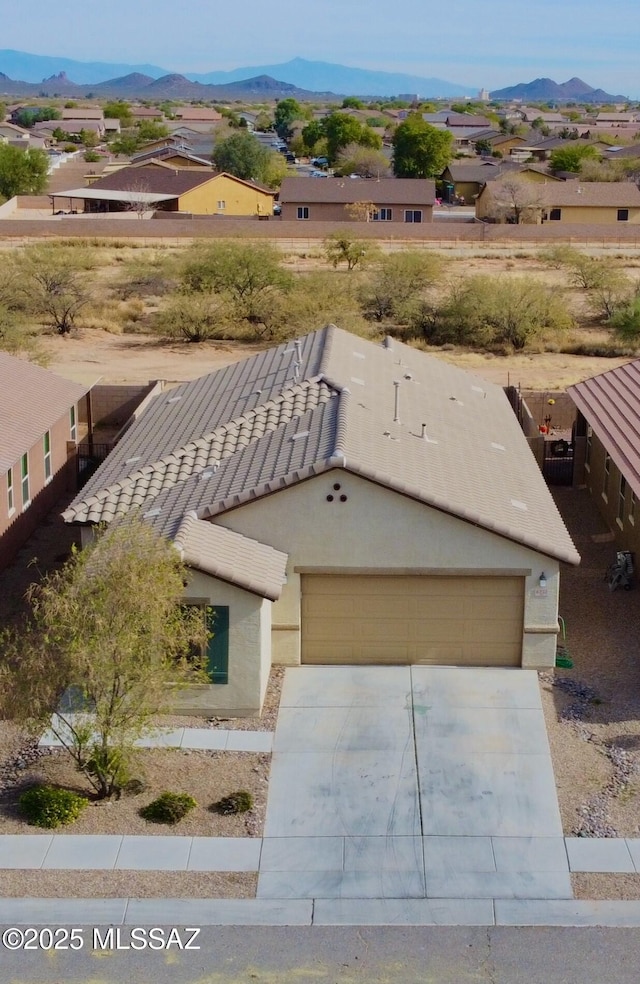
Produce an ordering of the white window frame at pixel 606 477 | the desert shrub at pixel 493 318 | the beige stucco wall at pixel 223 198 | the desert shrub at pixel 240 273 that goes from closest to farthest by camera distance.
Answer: the white window frame at pixel 606 477, the desert shrub at pixel 493 318, the desert shrub at pixel 240 273, the beige stucco wall at pixel 223 198

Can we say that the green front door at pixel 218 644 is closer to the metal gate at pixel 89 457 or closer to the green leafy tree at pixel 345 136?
the metal gate at pixel 89 457

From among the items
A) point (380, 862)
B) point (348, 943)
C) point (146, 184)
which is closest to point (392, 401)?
point (380, 862)

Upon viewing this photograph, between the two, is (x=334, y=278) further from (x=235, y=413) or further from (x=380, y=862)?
(x=380, y=862)

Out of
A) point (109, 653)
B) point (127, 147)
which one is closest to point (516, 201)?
point (127, 147)

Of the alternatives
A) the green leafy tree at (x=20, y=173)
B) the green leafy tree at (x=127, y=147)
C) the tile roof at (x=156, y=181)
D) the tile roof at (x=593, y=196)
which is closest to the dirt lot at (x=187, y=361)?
the tile roof at (x=156, y=181)

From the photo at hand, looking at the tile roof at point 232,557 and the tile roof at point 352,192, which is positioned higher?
the tile roof at point 352,192

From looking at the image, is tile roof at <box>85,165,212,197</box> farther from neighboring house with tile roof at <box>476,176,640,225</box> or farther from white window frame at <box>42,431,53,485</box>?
white window frame at <box>42,431,53,485</box>

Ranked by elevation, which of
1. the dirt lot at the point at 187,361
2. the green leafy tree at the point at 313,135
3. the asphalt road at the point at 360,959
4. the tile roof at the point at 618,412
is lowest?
the dirt lot at the point at 187,361
